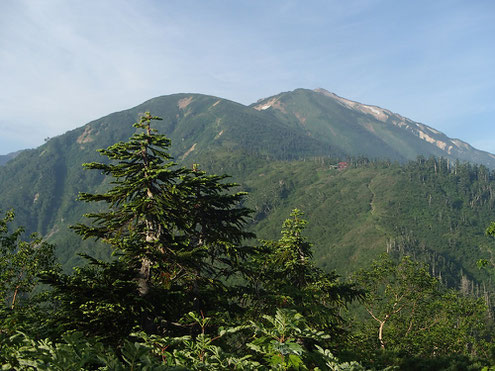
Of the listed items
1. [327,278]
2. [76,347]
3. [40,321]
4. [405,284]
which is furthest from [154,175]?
[405,284]

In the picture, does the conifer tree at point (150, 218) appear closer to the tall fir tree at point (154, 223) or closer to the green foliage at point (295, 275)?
the tall fir tree at point (154, 223)

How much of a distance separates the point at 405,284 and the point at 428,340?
16.5 ft

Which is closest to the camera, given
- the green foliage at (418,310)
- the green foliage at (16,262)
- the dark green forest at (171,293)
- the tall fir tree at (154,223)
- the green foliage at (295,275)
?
the dark green forest at (171,293)

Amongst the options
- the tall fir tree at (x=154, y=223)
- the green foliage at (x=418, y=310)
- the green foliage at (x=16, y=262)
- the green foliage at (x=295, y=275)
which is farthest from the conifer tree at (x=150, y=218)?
Answer: the green foliage at (x=418, y=310)

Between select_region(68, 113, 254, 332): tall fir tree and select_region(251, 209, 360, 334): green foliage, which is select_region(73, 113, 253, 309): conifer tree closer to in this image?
select_region(68, 113, 254, 332): tall fir tree

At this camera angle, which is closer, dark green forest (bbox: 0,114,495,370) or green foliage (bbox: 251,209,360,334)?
dark green forest (bbox: 0,114,495,370)

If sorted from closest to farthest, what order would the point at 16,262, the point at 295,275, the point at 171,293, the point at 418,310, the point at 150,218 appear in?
the point at 171,293 < the point at 150,218 < the point at 295,275 < the point at 16,262 < the point at 418,310

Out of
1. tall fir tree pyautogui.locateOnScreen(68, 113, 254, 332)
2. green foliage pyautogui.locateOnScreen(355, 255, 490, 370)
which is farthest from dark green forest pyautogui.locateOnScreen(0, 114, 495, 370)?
green foliage pyautogui.locateOnScreen(355, 255, 490, 370)

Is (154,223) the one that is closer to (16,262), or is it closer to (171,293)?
(171,293)

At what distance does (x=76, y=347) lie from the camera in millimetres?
3463

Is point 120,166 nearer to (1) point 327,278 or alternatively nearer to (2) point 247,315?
(2) point 247,315

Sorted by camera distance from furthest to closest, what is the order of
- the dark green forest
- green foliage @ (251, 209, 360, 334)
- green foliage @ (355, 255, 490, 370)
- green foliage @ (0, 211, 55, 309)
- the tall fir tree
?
green foliage @ (355, 255, 490, 370) → green foliage @ (0, 211, 55, 309) → green foliage @ (251, 209, 360, 334) → the tall fir tree → the dark green forest

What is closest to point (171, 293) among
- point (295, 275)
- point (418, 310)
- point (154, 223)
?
point (154, 223)

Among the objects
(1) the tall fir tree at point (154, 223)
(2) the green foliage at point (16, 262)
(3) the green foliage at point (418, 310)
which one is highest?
(1) the tall fir tree at point (154, 223)
